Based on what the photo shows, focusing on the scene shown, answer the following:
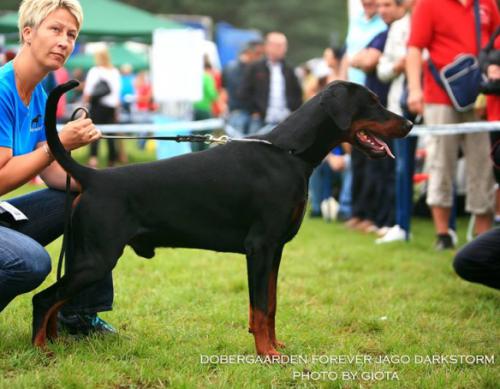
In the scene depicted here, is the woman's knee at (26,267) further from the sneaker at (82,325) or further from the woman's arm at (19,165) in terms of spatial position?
the sneaker at (82,325)

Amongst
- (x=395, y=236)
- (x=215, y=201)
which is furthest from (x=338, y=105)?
(x=395, y=236)

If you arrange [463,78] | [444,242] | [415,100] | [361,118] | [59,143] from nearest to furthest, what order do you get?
[59,143] → [361,118] → [463,78] → [415,100] → [444,242]

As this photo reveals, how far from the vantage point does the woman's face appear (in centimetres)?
328

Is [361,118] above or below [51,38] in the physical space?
below

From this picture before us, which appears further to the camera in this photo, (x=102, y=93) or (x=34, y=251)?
(x=102, y=93)

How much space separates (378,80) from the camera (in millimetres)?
7301

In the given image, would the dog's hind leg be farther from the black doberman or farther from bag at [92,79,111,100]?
bag at [92,79,111,100]

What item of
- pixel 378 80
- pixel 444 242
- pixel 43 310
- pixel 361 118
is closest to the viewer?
pixel 43 310

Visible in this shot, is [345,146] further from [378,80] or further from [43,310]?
[43,310]

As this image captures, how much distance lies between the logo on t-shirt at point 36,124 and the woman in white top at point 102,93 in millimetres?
9491

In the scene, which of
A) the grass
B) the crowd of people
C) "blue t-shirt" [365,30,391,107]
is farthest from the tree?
the grass

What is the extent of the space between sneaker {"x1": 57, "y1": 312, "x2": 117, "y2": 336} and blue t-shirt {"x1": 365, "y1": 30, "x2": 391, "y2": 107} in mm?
4236

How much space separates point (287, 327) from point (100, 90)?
9.70 m

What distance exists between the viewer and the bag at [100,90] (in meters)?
13.0
